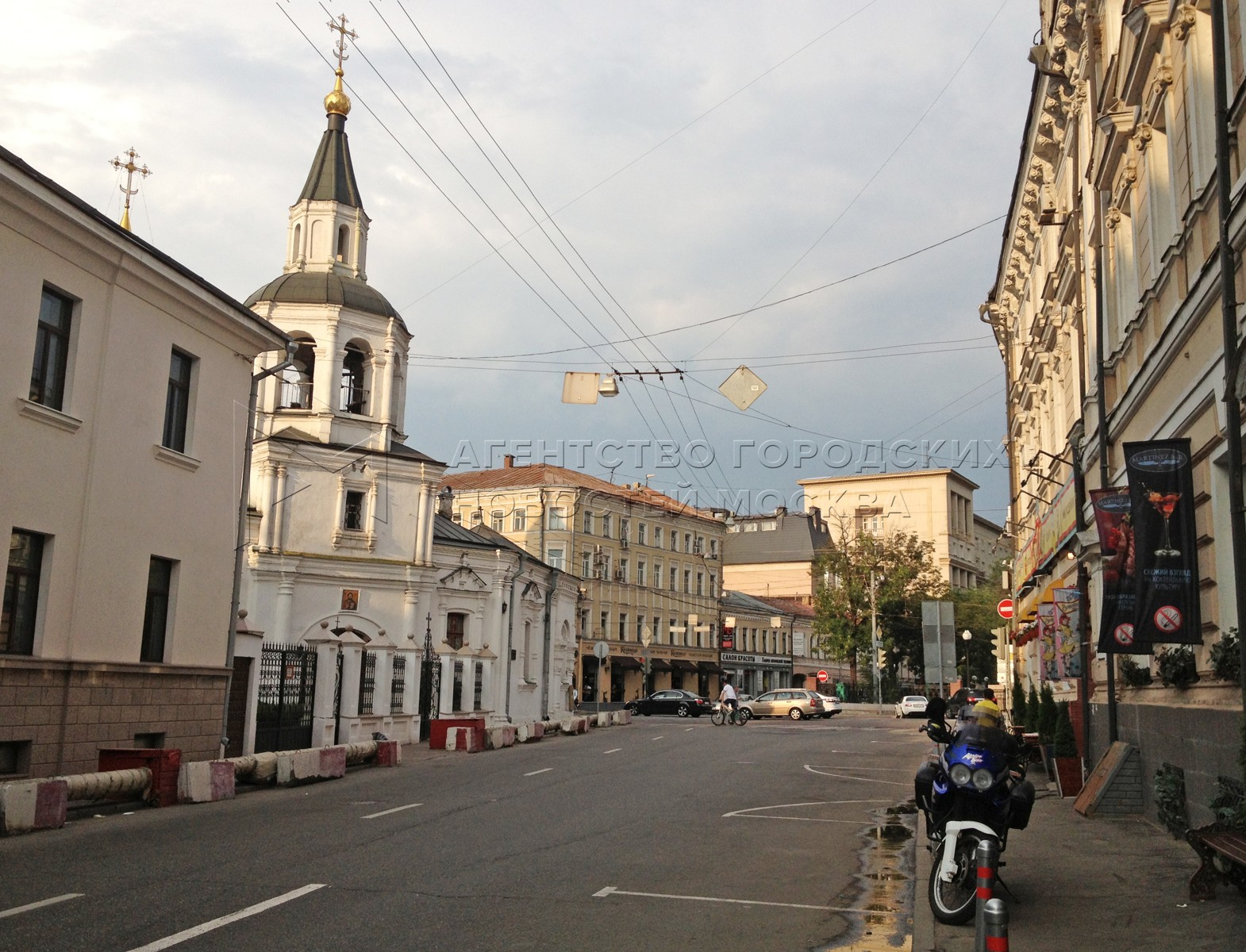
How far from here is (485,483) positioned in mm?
73500

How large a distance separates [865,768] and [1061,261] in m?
10.3

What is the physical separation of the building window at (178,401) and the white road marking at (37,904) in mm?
12416

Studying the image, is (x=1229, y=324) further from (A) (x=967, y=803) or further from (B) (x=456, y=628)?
(B) (x=456, y=628)

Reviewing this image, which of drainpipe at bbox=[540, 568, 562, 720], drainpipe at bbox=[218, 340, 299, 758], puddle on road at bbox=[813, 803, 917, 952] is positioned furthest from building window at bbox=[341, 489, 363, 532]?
puddle on road at bbox=[813, 803, 917, 952]

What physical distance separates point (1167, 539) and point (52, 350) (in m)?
15.0

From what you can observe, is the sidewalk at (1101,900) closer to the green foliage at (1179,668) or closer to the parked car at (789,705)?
the green foliage at (1179,668)

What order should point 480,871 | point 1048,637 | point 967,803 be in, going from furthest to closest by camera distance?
point 1048,637 < point 480,871 < point 967,803

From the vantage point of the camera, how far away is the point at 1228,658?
9750 mm

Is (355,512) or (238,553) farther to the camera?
(355,512)

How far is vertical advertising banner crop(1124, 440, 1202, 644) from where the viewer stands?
1115 centimetres

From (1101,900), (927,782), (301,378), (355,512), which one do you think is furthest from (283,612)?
(1101,900)

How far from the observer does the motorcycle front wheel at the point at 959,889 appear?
7.79m

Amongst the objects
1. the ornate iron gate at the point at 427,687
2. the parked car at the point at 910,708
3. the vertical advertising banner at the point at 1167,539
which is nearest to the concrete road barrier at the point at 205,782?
the vertical advertising banner at the point at 1167,539

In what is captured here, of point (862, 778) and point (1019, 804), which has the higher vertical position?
point (1019, 804)
